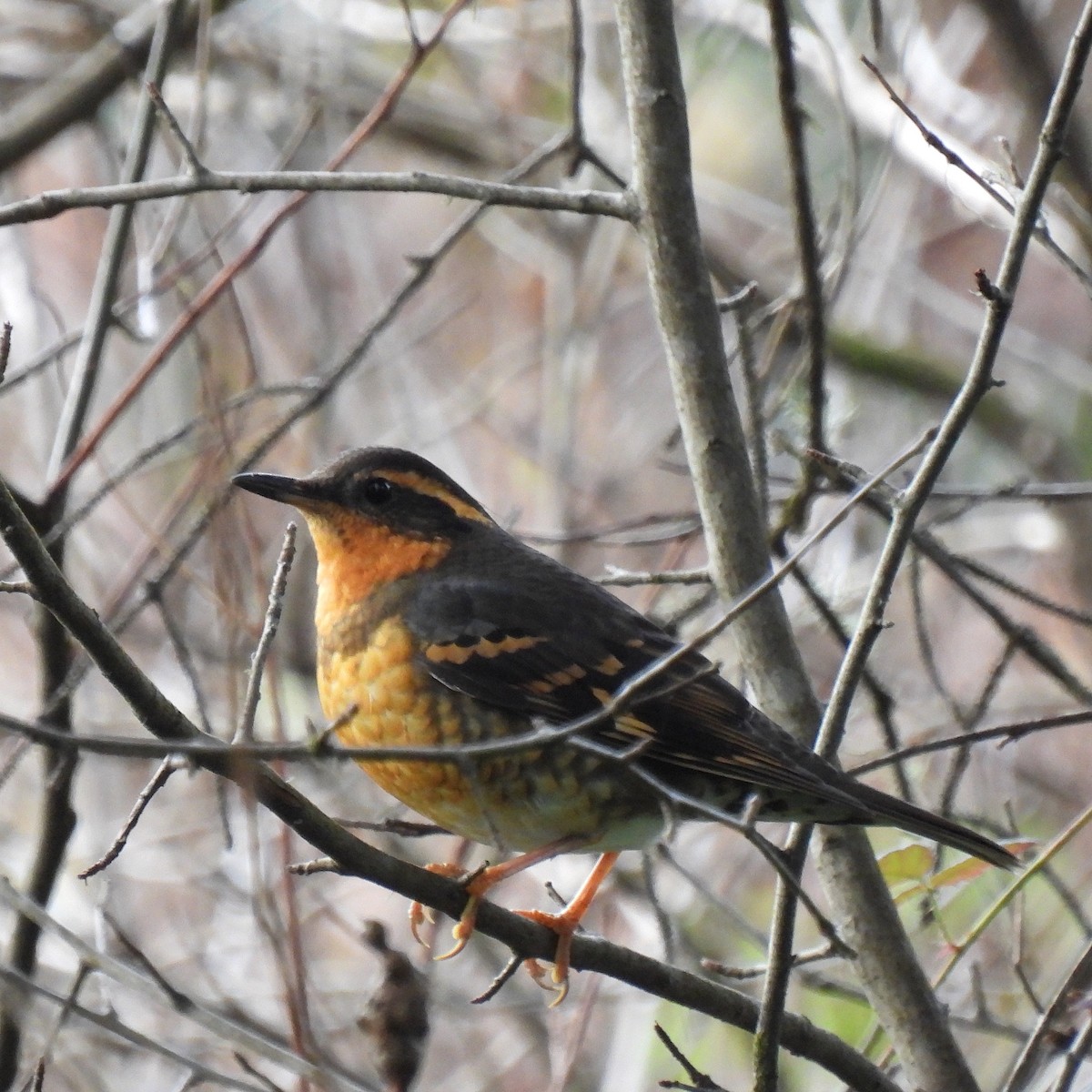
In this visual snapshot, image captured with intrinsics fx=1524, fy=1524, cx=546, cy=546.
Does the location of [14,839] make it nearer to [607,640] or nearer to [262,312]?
[262,312]

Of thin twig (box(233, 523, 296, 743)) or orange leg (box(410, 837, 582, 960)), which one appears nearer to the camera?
thin twig (box(233, 523, 296, 743))

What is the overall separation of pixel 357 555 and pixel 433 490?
1.17 ft

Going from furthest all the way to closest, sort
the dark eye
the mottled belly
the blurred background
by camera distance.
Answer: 1. the blurred background
2. the dark eye
3. the mottled belly

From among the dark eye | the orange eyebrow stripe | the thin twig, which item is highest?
the orange eyebrow stripe

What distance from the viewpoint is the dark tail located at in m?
3.78

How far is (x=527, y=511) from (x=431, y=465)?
4.71 metres

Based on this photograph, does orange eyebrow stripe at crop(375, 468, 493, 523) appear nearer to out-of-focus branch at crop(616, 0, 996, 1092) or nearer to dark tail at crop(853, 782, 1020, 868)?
out-of-focus branch at crop(616, 0, 996, 1092)

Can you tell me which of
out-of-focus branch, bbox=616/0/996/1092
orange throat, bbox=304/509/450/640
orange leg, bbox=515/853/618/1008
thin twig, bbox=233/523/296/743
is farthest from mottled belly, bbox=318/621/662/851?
thin twig, bbox=233/523/296/743

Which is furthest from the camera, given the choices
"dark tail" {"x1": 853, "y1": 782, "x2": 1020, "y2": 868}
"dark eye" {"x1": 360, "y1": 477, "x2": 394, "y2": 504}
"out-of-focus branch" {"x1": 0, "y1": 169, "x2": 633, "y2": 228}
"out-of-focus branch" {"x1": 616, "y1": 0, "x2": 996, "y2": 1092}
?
"dark eye" {"x1": 360, "y1": 477, "x2": 394, "y2": 504}

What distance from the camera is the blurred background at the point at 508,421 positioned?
21.4 feet

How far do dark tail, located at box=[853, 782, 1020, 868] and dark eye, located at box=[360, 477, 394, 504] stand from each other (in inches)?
67.7

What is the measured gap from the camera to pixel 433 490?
15.8 ft

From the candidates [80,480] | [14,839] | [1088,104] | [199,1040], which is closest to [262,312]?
[80,480]

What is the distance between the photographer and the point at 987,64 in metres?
10.5
